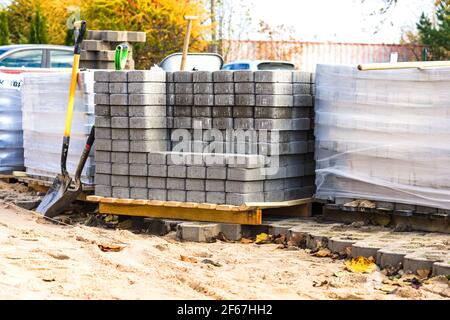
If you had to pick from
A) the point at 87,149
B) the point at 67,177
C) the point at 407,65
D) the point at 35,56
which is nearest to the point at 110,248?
the point at 87,149

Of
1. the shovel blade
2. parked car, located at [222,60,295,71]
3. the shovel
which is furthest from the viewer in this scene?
parked car, located at [222,60,295,71]

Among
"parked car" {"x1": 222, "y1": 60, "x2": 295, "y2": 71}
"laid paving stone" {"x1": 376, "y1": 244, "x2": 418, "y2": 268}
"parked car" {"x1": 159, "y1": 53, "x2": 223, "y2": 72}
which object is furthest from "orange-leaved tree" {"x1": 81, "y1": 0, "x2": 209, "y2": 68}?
"laid paving stone" {"x1": 376, "y1": 244, "x2": 418, "y2": 268}

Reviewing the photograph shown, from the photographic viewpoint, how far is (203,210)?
33.2 feet

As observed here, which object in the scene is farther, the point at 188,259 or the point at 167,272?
the point at 188,259

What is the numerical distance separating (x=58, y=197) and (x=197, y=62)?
3797mm

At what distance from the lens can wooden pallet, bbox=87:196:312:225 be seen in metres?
9.86

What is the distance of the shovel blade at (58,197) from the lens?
11.2m

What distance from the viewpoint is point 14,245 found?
8.66m

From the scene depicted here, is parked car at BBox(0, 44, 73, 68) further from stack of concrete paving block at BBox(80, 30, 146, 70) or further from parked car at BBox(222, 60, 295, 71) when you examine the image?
parked car at BBox(222, 60, 295, 71)

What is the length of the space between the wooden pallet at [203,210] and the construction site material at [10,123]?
2.98m

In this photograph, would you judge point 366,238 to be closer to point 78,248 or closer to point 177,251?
point 177,251

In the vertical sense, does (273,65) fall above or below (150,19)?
below

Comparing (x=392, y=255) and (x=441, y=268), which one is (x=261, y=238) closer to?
(x=392, y=255)

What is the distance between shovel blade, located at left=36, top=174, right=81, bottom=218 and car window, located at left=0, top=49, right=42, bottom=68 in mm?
5070
